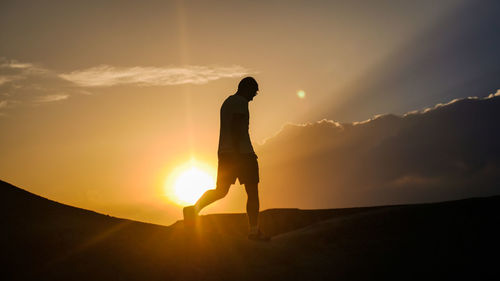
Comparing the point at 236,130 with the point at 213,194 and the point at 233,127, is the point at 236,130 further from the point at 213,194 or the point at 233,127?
the point at 213,194

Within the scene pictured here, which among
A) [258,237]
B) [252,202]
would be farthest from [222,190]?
[258,237]

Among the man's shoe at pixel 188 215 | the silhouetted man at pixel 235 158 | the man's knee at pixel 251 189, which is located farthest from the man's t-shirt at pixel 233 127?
the man's shoe at pixel 188 215

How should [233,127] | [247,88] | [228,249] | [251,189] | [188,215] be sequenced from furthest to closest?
[247,88] → [251,189] → [233,127] → [188,215] → [228,249]

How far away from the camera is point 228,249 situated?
632 cm

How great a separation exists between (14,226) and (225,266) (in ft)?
9.11

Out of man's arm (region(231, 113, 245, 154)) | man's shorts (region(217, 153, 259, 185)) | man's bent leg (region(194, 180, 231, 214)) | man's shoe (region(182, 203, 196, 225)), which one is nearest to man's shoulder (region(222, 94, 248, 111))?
man's arm (region(231, 113, 245, 154))

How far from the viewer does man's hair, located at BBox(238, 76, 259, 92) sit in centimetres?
778

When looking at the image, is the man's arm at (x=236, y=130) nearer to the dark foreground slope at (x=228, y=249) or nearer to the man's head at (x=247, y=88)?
the man's head at (x=247, y=88)

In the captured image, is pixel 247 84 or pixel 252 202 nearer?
pixel 252 202

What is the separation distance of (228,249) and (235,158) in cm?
160

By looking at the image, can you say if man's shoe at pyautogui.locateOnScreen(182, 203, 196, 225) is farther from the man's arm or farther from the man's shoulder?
the man's shoulder

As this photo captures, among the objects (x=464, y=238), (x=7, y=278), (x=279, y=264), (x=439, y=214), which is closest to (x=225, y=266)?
(x=279, y=264)

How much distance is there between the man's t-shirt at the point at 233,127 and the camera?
24.2ft

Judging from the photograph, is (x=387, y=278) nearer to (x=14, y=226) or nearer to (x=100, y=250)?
(x=100, y=250)
